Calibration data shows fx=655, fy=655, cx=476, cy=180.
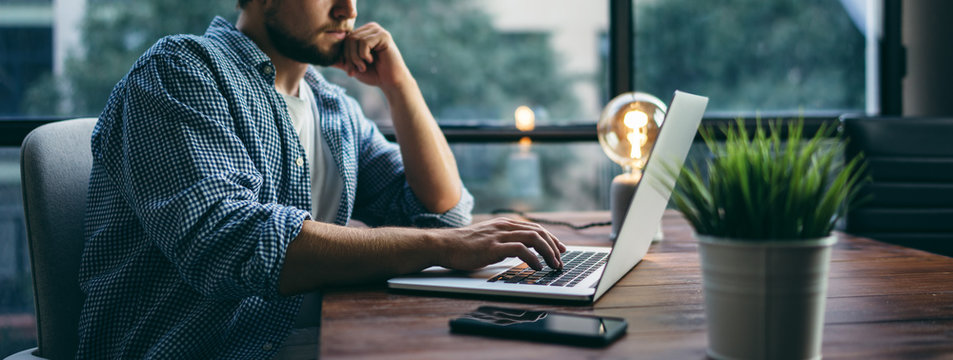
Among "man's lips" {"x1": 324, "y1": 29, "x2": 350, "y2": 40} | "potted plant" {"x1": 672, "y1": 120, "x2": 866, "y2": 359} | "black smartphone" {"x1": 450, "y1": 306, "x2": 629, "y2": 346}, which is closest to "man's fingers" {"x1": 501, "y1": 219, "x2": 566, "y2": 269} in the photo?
"black smartphone" {"x1": 450, "y1": 306, "x2": 629, "y2": 346}

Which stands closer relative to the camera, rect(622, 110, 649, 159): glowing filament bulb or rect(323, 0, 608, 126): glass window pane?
rect(622, 110, 649, 159): glowing filament bulb

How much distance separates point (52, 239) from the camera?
1.05 metres

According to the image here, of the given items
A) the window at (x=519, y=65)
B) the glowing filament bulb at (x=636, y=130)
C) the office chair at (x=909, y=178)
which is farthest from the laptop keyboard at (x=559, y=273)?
the window at (x=519, y=65)

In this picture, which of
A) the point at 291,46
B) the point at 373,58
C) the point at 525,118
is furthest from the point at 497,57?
the point at 291,46

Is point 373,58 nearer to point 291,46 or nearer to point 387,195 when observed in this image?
point 291,46

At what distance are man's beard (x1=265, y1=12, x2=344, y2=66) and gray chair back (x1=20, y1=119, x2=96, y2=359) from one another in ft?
1.43

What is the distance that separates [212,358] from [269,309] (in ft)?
0.38

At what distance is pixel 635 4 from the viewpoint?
216 centimetres

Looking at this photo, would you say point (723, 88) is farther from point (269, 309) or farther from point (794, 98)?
point (269, 309)

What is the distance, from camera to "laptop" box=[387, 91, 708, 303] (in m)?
0.72

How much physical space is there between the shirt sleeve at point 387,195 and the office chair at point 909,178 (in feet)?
3.34

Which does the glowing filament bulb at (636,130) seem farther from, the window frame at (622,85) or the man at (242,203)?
the window frame at (622,85)

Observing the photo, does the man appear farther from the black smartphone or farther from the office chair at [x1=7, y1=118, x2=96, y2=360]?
the black smartphone

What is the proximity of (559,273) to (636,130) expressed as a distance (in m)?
0.59
